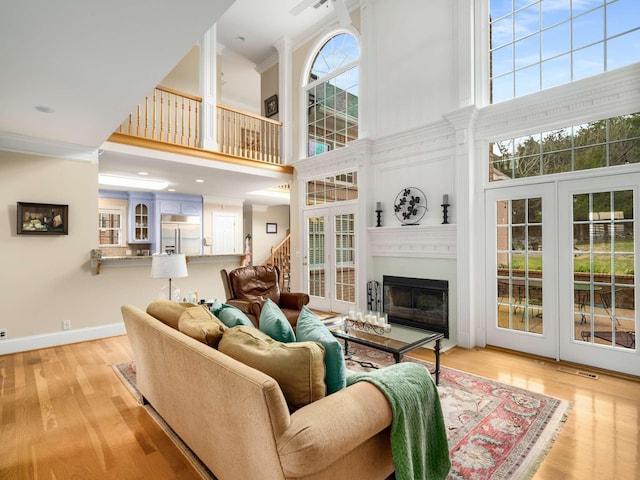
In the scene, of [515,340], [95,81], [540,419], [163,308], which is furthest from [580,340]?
[95,81]

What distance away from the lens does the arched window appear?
5.70 meters

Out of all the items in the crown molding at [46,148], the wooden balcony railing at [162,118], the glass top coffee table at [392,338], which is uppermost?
the wooden balcony railing at [162,118]

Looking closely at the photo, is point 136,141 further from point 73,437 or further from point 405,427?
point 405,427

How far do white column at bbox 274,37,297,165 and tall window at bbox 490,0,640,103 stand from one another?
3.62m

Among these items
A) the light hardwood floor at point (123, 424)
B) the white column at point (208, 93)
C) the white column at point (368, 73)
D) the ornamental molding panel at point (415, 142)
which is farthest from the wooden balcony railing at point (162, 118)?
the light hardwood floor at point (123, 424)

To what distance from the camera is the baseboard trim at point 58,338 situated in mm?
3941

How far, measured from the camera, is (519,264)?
386cm

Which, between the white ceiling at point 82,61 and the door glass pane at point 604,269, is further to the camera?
the door glass pane at point 604,269

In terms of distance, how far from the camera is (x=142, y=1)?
5.53ft

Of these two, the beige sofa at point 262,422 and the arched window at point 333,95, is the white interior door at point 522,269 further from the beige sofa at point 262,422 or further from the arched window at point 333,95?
the beige sofa at point 262,422

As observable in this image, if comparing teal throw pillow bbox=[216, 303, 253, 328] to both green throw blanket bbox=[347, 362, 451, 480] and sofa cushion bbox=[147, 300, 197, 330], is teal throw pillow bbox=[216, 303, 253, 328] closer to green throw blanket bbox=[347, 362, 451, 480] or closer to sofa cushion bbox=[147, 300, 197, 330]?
sofa cushion bbox=[147, 300, 197, 330]

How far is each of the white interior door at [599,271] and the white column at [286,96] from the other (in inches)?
179

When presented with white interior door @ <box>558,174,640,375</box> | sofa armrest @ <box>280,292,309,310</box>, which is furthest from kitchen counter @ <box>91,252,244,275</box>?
white interior door @ <box>558,174,640,375</box>

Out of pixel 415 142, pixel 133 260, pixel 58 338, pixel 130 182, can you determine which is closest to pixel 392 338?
pixel 415 142
